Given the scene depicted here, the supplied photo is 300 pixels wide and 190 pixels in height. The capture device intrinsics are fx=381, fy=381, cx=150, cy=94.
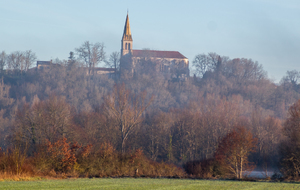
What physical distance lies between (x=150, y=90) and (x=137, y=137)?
46843 millimetres

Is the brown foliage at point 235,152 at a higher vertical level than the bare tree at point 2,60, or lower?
lower

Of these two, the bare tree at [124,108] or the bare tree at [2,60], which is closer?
the bare tree at [124,108]

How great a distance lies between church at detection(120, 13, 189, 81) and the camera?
4779 inches

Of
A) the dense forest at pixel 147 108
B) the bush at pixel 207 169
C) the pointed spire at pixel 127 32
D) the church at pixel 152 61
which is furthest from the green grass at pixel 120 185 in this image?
the pointed spire at pixel 127 32

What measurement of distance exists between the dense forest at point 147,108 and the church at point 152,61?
237cm

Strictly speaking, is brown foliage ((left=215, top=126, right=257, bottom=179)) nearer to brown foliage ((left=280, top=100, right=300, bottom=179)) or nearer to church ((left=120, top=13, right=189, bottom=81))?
brown foliage ((left=280, top=100, right=300, bottom=179))

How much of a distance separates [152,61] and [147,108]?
3953 centimetres

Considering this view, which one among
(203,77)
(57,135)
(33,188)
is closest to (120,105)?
(57,135)

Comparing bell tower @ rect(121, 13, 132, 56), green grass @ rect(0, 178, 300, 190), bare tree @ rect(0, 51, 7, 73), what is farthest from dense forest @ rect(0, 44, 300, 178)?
bell tower @ rect(121, 13, 132, 56)

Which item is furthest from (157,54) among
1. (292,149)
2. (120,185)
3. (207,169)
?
(120,185)

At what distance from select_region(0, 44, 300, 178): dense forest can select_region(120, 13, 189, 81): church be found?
2.37 m

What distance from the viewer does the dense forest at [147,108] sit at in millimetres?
51438

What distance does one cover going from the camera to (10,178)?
20234 mm

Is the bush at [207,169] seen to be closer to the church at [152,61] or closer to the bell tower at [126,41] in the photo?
the church at [152,61]
